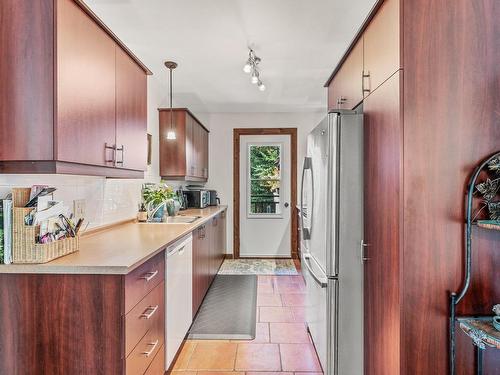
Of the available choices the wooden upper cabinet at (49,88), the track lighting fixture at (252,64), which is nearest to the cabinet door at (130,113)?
the wooden upper cabinet at (49,88)

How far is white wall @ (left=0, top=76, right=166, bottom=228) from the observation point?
1.85 metres

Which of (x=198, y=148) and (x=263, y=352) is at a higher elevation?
(x=198, y=148)

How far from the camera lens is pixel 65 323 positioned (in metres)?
1.40

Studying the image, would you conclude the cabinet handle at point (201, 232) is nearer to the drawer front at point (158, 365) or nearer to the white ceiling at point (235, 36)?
the drawer front at point (158, 365)

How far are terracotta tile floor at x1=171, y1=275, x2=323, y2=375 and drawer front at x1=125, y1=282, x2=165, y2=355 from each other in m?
0.64

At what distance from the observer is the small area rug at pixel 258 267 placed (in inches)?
179

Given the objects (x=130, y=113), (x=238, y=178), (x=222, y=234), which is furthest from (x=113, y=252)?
(x=238, y=178)

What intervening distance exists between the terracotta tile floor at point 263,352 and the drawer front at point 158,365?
327 millimetres

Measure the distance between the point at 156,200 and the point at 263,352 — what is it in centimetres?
174

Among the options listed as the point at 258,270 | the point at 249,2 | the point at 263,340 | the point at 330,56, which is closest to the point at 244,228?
the point at 258,270

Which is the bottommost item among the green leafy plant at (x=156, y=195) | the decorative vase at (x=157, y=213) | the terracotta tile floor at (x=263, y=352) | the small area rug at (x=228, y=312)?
the terracotta tile floor at (x=263, y=352)

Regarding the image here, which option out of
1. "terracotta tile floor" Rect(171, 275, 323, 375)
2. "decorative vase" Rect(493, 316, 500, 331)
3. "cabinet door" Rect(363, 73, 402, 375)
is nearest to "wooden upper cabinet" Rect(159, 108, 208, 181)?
"terracotta tile floor" Rect(171, 275, 323, 375)

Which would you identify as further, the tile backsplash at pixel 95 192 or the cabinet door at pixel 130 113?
the cabinet door at pixel 130 113

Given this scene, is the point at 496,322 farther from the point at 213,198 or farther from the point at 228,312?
the point at 213,198
